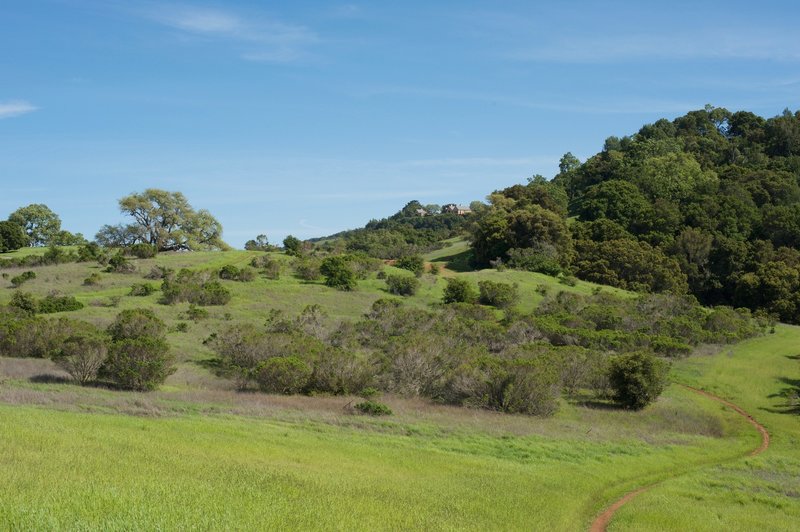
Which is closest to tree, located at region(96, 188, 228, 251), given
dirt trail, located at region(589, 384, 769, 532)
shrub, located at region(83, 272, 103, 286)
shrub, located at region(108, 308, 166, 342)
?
shrub, located at region(83, 272, 103, 286)

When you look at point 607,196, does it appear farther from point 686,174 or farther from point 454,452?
point 454,452

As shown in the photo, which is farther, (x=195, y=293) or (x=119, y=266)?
(x=119, y=266)

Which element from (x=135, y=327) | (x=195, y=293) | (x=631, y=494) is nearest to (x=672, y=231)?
(x=195, y=293)

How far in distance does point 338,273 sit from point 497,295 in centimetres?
1497

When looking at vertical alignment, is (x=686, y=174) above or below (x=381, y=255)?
above

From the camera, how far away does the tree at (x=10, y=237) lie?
3081 inches

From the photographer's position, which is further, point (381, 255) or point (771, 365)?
point (381, 255)

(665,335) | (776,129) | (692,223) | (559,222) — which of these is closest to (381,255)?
(559,222)

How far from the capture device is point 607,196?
103 metres

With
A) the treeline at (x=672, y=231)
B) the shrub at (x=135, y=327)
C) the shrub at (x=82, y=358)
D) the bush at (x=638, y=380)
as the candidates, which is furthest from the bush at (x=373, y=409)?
the treeline at (x=672, y=231)

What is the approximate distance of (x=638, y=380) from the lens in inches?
1355

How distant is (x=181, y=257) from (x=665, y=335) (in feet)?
170

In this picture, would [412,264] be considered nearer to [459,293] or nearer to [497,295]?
[459,293]

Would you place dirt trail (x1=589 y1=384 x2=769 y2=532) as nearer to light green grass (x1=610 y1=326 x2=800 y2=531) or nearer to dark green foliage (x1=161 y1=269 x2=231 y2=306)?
light green grass (x1=610 y1=326 x2=800 y2=531)
